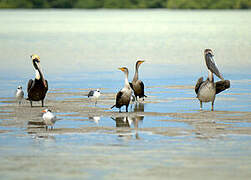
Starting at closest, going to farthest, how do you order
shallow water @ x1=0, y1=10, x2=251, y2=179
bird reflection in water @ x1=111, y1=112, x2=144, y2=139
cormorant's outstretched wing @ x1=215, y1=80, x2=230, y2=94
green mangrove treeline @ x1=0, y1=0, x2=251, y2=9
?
shallow water @ x1=0, y1=10, x2=251, y2=179 < bird reflection in water @ x1=111, y1=112, x2=144, y2=139 < cormorant's outstretched wing @ x1=215, y1=80, x2=230, y2=94 < green mangrove treeline @ x1=0, y1=0, x2=251, y2=9

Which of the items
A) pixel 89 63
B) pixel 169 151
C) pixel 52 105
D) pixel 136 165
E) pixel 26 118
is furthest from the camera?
pixel 89 63

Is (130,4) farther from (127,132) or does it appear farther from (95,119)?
(127,132)

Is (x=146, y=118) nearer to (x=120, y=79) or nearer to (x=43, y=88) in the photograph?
(x=43, y=88)

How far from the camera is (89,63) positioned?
26.2 meters

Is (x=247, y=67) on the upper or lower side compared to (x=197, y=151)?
upper

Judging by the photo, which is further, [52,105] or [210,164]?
[52,105]

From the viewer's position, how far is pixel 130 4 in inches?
5384

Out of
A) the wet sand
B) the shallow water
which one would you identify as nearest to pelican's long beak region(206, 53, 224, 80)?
the shallow water

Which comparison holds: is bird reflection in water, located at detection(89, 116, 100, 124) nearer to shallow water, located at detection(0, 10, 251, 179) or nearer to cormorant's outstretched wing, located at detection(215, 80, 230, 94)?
shallow water, located at detection(0, 10, 251, 179)

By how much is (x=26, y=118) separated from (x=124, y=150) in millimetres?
3432

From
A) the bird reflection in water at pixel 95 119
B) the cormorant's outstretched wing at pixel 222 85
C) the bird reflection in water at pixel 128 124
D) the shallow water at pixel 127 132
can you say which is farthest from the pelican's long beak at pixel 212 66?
the bird reflection in water at pixel 95 119

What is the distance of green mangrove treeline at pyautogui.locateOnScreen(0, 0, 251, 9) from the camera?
4958 inches


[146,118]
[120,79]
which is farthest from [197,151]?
[120,79]

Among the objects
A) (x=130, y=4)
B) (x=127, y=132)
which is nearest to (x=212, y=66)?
(x=127, y=132)
